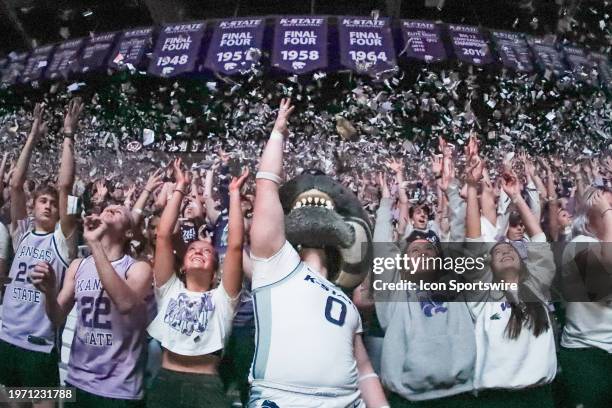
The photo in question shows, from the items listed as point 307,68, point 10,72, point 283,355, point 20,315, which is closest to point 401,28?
point 307,68

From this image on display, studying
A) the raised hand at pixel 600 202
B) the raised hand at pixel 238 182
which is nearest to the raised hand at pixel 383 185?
the raised hand at pixel 238 182

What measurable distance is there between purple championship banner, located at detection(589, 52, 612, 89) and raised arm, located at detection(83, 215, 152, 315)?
2316mm

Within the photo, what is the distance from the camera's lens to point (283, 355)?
103 inches

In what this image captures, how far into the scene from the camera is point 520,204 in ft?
9.57

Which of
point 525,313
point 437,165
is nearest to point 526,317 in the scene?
point 525,313

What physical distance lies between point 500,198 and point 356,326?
0.89 m

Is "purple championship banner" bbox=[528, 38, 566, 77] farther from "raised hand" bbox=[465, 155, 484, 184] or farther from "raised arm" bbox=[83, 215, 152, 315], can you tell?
"raised arm" bbox=[83, 215, 152, 315]

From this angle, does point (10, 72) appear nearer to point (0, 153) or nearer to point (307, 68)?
point (0, 153)

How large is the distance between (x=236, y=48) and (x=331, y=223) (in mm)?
900

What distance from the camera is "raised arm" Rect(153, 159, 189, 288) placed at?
2.83 metres

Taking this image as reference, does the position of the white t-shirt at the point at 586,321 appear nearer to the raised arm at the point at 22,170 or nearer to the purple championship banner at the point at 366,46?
the purple championship banner at the point at 366,46

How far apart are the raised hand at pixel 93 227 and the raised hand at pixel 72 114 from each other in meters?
0.43

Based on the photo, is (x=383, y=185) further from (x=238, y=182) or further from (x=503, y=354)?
(x=503, y=354)

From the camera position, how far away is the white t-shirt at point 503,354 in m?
2.82
